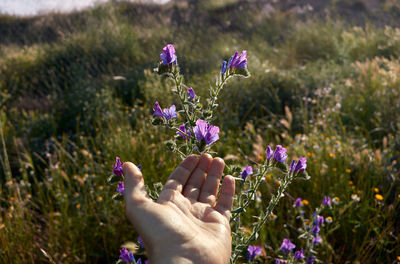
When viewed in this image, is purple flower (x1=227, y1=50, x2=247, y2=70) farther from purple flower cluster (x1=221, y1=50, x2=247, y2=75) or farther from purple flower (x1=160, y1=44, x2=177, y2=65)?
purple flower (x1=160, y1=44, x2=177, y2=65)

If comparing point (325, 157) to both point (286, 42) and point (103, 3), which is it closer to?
point (286, 42)

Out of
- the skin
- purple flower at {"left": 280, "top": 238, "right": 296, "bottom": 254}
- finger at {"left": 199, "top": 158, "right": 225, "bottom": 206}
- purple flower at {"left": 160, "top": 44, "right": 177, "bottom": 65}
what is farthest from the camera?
purple flower at {"left": 280, "top": 238, "right": 296, "bottom": 254}

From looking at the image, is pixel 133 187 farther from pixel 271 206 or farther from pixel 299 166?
pixel 299 166

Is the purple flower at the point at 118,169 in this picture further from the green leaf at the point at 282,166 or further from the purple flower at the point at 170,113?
the green leaf at the point at 282,166

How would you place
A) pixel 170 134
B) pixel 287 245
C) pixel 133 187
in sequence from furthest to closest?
pixel 170 134 < pixel 287 245 < pixel 133 187

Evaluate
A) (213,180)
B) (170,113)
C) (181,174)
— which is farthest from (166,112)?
(213,180)

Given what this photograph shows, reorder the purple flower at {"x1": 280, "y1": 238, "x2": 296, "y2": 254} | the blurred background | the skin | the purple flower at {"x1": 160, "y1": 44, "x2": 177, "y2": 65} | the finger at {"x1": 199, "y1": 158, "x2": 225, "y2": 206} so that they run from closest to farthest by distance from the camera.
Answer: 1. the skin
2. the purple flower at {"x1": 160, "y1": 44, "x2": 177, "y2": 65}
3. the finger at {"x1": 199, "y1": 158, "x2": 225, "y2": 206}
4. the purple flower at {"x1": 280, "y1": 238, "x2": 296, "y2": 254}
5. the blurred background

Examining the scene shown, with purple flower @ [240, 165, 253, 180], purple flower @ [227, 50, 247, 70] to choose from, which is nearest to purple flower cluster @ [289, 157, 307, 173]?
purple flower @ [240, 165, 253, 180]
